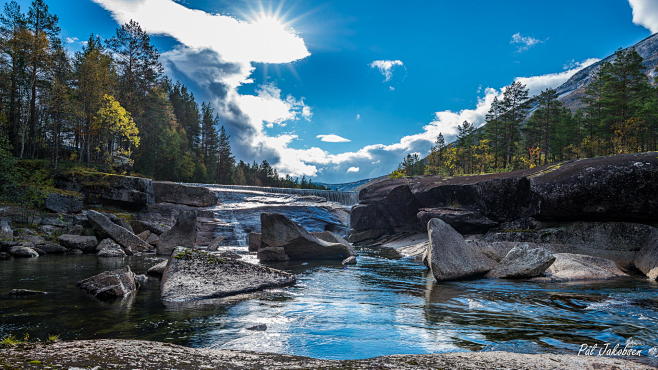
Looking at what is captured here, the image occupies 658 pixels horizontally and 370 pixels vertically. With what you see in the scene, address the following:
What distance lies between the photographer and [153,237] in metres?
25.3

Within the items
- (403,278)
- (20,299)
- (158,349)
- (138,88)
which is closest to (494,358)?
(158,349)

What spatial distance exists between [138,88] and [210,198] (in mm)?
30603

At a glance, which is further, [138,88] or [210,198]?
[138,88]

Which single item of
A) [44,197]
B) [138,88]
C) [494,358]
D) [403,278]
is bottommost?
[403,278]

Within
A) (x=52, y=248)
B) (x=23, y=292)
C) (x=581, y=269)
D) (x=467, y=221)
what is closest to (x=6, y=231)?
(x=52, y=248)

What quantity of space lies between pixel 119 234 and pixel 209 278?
15157mm

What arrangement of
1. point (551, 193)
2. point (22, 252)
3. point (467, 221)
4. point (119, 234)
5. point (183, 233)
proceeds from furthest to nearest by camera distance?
point (183, 233)
point (119, 234)
point (467, 221)
point (22, 252)
point (551, 193)

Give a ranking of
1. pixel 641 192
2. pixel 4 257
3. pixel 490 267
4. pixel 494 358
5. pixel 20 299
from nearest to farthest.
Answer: pixel 494 358
pixel 20 299
pixel 490 267
pixel 641 192
pixel 4 257

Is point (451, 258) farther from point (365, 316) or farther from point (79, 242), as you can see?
point (79, 242)

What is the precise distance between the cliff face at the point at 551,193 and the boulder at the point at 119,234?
17502mm

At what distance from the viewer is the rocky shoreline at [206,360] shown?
309cm

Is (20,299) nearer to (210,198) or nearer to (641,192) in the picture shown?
(641,192)

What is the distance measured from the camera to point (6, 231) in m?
20.5

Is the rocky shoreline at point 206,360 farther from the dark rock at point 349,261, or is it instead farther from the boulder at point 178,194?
the boulder at point 178,194
